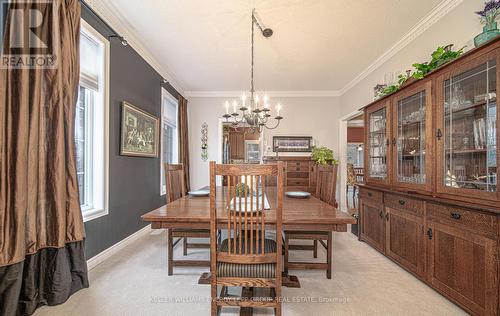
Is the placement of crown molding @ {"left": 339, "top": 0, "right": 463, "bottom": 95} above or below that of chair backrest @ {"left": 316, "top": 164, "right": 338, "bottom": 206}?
above

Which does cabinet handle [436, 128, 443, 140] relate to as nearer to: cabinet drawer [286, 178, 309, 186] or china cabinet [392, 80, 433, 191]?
china cabinet [392, 80, 433, 191]

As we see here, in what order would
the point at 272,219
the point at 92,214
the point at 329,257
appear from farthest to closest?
the point at 92,214
the point at 329,257
the point at 272,219

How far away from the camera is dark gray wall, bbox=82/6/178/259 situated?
91.9 inches

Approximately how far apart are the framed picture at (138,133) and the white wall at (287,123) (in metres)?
1.64

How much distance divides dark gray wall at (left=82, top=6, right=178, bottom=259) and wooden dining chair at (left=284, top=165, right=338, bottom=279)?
2.01 meters

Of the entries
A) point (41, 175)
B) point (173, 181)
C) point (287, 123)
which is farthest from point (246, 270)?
point (287, 123)

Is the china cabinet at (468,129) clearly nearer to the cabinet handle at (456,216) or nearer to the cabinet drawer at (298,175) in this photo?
the cabinet handle at (456,216)

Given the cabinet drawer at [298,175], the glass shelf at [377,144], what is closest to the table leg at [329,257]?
the glass shelf at [377,144]

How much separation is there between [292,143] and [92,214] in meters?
4.09

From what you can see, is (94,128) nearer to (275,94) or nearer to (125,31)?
(125,31)

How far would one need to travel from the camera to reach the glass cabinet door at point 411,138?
82.4 inches

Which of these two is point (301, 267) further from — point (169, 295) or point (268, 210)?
point (169, 295)
